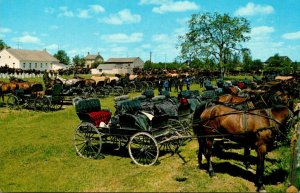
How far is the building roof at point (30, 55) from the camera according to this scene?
3177 inches

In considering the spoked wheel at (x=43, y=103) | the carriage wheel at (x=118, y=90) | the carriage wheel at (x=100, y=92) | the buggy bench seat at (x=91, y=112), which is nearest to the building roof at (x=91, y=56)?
the carriage wheel at (x=118, y=90)

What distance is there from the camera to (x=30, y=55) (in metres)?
85.8

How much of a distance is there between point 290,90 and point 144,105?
5.70 metres

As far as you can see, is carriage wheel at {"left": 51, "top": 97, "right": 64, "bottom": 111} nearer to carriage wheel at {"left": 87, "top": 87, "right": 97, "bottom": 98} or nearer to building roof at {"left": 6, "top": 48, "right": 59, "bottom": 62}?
carriage wheel at {"left": 87, "top": 87, "right": 97, "bottom": 98}

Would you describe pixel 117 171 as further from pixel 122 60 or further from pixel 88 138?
pixel 122 60

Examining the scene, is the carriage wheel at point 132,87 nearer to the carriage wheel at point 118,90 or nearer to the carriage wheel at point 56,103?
the carriage wheel at point 118,90

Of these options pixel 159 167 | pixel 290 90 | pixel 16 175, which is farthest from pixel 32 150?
pixel 290 90

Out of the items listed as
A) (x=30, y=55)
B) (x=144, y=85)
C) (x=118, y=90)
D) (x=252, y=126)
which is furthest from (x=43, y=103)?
(x=30, y=55)

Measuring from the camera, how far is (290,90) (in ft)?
42.4

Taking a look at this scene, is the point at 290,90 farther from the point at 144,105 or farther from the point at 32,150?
the point at 32,150

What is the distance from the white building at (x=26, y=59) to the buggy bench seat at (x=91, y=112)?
70.1 meters

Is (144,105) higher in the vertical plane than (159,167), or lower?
higher

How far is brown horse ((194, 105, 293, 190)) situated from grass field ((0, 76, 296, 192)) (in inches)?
27.0

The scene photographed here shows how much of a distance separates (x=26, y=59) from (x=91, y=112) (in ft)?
253
